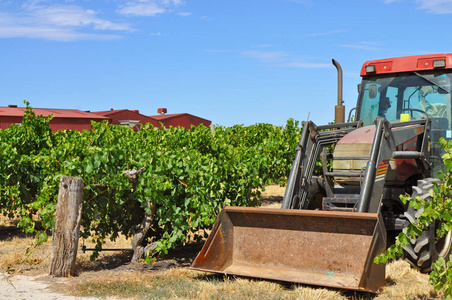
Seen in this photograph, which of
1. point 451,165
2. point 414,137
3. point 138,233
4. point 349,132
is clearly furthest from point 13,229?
point 451,165

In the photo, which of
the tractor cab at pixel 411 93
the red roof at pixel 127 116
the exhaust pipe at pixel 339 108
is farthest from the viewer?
the red roof at pixel 127 116

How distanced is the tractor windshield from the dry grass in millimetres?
2072

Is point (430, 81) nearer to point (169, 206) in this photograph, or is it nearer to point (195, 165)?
point (195, 165)

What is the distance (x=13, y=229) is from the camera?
401 inches

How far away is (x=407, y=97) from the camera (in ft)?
24.5

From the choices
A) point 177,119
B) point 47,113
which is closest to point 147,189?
point 47,113

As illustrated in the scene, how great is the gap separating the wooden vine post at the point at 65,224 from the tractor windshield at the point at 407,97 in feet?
13.8

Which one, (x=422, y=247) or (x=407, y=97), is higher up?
(x=407, y=97)

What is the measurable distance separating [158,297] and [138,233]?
176 centimetres

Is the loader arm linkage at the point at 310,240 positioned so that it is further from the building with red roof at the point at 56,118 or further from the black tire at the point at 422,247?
the building with red roof at the point at 56,118

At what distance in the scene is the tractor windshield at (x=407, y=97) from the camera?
7.17m

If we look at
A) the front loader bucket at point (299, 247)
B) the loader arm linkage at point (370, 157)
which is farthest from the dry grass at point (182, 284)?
the loader arm linkage at point (370, 157)

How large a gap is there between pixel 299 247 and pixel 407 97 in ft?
10.1

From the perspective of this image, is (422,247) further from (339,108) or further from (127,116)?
(127,116)
